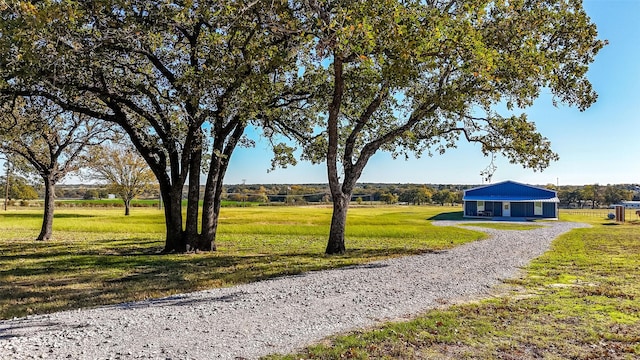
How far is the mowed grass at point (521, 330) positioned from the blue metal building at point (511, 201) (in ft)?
158

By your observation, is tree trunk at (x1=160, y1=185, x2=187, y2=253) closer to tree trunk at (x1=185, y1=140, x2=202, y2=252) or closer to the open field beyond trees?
tree trunk at (x1=185, y1=140, x2=202, y2=252)

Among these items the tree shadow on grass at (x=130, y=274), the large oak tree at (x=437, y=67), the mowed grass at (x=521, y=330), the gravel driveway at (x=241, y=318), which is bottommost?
the tree shadow on grass at (x=130, y=274)

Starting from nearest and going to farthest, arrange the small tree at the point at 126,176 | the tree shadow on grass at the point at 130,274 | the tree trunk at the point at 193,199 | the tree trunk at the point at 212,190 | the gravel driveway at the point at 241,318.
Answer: the gravel driveway at the point at 241,318 → the tree shadow on grass at the point at 130,274 → the tree trunk at the point at 193,199 → the tree trunk at the point at 212,190 → the small tree at the point at 126,176

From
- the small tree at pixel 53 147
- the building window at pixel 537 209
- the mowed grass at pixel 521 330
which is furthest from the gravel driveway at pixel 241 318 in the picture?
the building window at pixel 537 209

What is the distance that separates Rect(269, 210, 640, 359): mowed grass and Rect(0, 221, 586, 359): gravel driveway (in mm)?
587

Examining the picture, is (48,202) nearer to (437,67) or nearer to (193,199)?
(193,199)

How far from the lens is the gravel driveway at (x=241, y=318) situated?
5809 millimetres

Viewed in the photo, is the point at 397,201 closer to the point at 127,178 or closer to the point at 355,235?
the point at 127,178

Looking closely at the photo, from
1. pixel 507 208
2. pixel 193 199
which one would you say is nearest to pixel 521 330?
pixel 193 199

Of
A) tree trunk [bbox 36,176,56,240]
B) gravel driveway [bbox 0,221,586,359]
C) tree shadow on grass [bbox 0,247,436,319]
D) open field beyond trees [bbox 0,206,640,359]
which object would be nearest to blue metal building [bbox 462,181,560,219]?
open field beyond trees [bbox 0,206,640,359]

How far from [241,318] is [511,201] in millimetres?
52976

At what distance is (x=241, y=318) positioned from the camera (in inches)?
289

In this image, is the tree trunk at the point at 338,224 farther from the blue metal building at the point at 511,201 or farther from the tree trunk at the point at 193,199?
the blue metal building at the point at 511,201

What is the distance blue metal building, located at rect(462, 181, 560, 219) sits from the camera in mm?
54594
